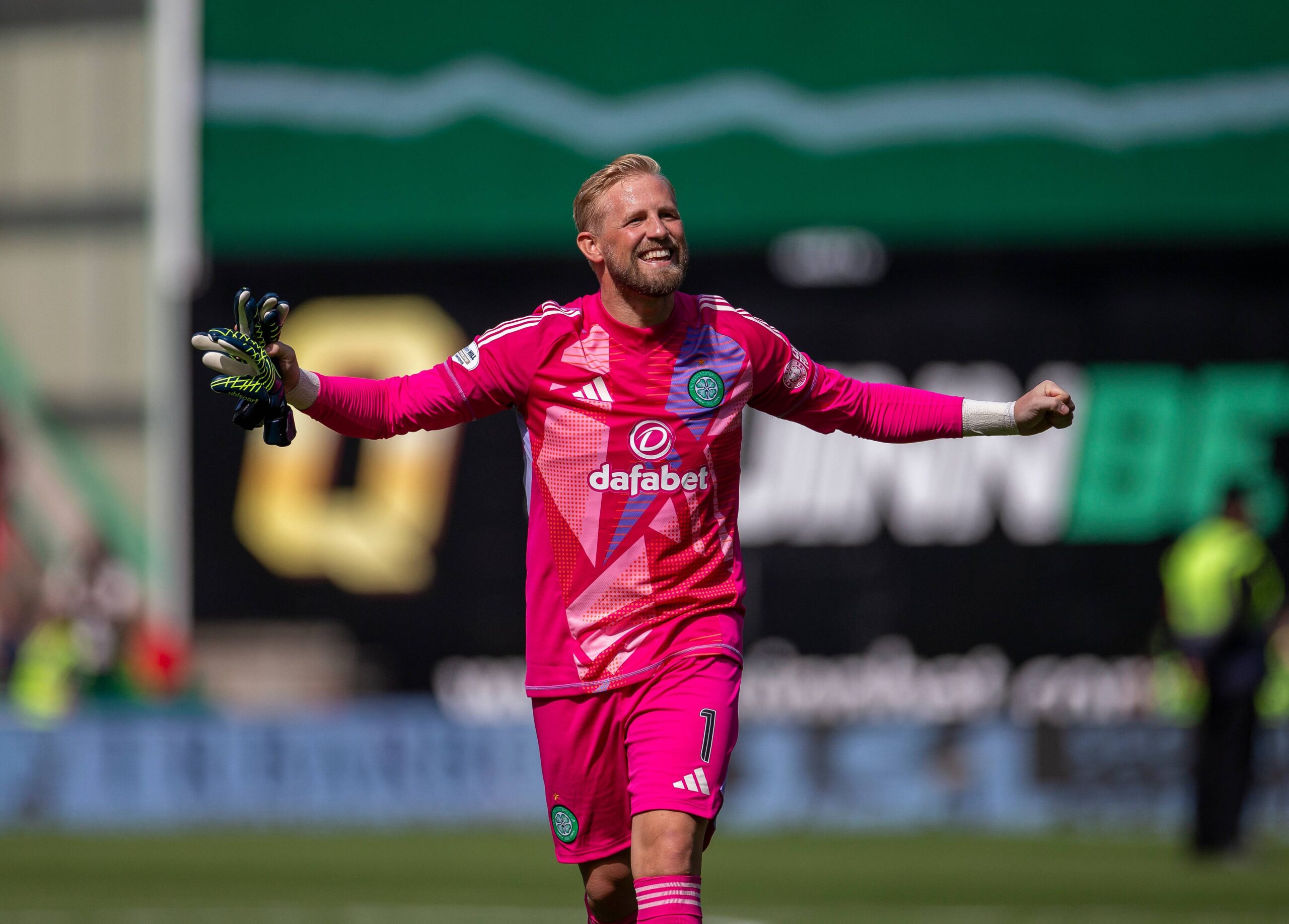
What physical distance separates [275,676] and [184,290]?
357 cm

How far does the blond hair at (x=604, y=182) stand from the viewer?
6039 mm

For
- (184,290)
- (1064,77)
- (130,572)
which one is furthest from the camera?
(130,572)

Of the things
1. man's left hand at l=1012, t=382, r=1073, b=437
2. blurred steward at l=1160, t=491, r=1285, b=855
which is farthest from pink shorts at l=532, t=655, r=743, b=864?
blurred steward at l=1160, t=491, r=1285, b=855

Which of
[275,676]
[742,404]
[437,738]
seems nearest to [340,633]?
[275,676]

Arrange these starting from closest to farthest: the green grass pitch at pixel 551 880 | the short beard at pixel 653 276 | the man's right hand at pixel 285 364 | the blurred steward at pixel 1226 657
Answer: the man's right hand at pixel 285 364
the short beard at pixel 653 276
the green grass pitch at pixel 551 880
the blurred steward at pixel 1226 657

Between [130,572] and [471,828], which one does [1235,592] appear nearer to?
[471,828]

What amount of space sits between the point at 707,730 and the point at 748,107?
41.5 ft

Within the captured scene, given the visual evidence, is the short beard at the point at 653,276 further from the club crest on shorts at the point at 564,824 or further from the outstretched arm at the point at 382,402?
the club crest on shorts at the point at 564,824

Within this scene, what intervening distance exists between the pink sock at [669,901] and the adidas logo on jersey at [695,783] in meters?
0.25

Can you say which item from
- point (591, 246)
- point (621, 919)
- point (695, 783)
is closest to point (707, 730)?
point (695, 783)

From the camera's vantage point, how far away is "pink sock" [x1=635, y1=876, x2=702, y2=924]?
18.2 ft

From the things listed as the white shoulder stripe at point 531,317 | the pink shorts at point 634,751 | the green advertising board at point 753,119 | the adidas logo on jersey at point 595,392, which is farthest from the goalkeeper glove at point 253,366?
the green advertising board at point 753,119

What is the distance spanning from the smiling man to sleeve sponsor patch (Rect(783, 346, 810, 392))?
11cm

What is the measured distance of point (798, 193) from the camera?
18016 millimetres
